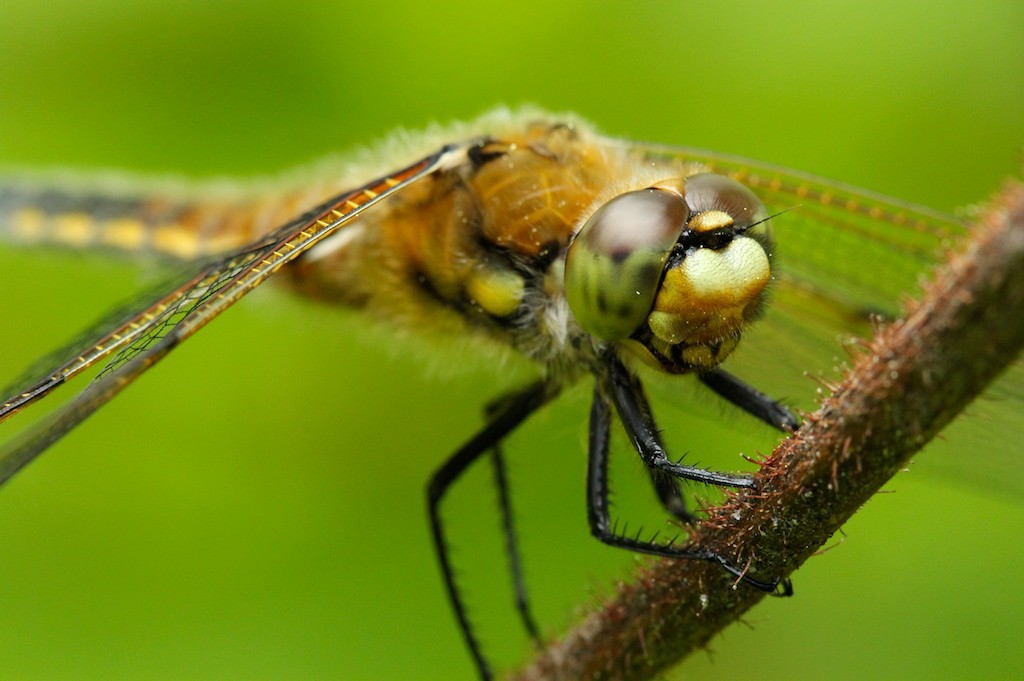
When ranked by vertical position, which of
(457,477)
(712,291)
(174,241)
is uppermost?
(174,241)

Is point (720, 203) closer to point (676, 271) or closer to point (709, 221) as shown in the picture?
point (709, 221)

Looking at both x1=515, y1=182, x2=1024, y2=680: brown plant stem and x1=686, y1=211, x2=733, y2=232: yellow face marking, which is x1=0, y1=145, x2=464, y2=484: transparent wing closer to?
x1=686, y1=211, x2=733, y2=232: yellow face marking

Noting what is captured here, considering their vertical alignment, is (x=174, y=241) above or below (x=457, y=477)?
above

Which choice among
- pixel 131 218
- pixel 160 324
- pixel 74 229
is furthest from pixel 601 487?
pixel 74 229

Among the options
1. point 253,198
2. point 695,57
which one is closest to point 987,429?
point 695,57

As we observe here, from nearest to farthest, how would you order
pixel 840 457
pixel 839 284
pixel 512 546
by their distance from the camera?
pixel 840 457 → pixel 839 284 → pixel 512 546

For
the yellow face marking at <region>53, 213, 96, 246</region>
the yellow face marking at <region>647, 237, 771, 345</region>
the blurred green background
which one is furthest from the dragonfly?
the yellow face marking at <region>53, 213, 96, 246</region>

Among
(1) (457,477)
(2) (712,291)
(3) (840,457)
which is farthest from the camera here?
(1) (457,477)
